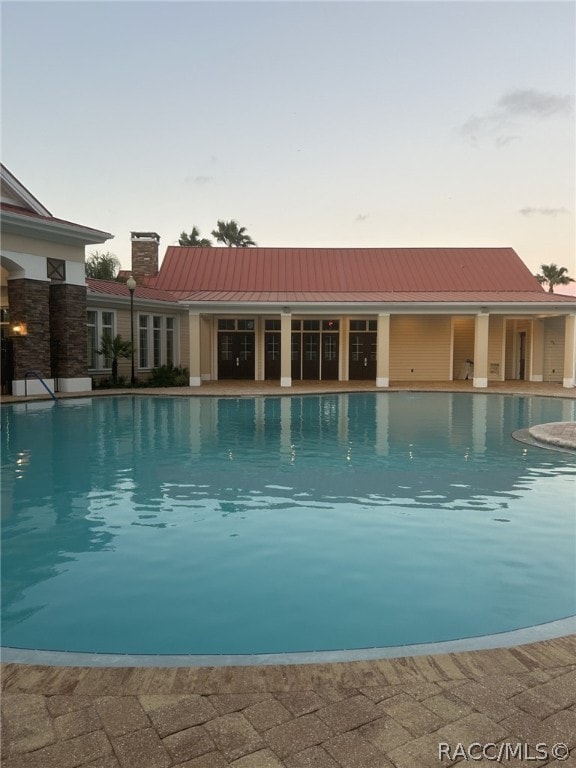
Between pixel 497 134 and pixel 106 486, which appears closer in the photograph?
pixel 106 486

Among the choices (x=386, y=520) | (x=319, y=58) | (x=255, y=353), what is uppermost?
(x=319, y=58)

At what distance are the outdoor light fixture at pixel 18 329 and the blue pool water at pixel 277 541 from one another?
24.1 feet

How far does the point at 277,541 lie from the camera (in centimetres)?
512

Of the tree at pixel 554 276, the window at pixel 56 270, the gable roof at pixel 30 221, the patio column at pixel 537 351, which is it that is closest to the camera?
the gable roof at pixel 30 221

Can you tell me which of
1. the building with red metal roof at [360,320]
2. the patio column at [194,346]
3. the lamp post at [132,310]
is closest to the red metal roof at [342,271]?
the building with red metal roof at [360,320]

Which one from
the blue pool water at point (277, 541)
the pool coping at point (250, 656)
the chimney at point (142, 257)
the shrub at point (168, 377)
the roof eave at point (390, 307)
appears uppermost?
the chimney at point (142, 257)

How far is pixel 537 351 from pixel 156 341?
1603 cm

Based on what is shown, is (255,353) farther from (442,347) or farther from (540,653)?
(540,653)

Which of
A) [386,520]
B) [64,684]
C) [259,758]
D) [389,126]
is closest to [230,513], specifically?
[386,520]

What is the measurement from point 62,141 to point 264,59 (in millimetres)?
7301

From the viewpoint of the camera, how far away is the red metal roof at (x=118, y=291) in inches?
770

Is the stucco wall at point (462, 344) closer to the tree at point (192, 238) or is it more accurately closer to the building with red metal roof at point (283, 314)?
the building with red metal roof at point (283, 314)

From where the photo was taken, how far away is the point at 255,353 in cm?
2459

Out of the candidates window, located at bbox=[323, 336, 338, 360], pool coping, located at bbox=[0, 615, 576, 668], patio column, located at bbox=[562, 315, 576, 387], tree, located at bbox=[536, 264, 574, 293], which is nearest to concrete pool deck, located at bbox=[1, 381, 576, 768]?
pool coping, located at bbox=[0, 615, 576, 668]
